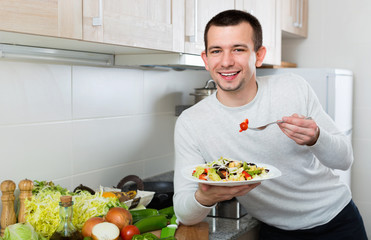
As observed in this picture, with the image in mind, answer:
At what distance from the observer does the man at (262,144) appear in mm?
1567

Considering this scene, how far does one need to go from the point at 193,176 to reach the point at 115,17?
53cm

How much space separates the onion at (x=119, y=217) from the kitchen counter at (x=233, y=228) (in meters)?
0.32

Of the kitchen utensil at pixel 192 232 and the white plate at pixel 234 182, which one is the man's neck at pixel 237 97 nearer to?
the white plate at pixel 234 182

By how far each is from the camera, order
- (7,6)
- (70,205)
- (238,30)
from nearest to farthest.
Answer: (7,6) < (70,205) < (238,30)

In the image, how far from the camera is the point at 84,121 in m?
1.92

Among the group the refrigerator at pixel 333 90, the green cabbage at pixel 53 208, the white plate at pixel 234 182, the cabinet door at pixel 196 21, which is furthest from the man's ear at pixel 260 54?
the refrigerator at pixel 333 90

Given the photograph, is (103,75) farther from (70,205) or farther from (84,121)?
(70,205)

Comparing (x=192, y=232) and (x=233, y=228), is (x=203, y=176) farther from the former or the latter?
(x=233, y=228)

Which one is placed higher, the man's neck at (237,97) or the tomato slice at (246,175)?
the man's neck at (237,97)

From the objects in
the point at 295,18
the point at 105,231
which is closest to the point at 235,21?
the point at 105,231

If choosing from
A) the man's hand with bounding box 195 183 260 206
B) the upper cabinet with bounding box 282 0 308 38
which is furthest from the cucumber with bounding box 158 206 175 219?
the upper cabinet with bounding box 282 0 308 38

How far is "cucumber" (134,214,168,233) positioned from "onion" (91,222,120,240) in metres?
0.14

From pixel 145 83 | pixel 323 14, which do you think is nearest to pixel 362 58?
pixel 323 14

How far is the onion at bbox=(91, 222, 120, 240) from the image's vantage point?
1.31m
